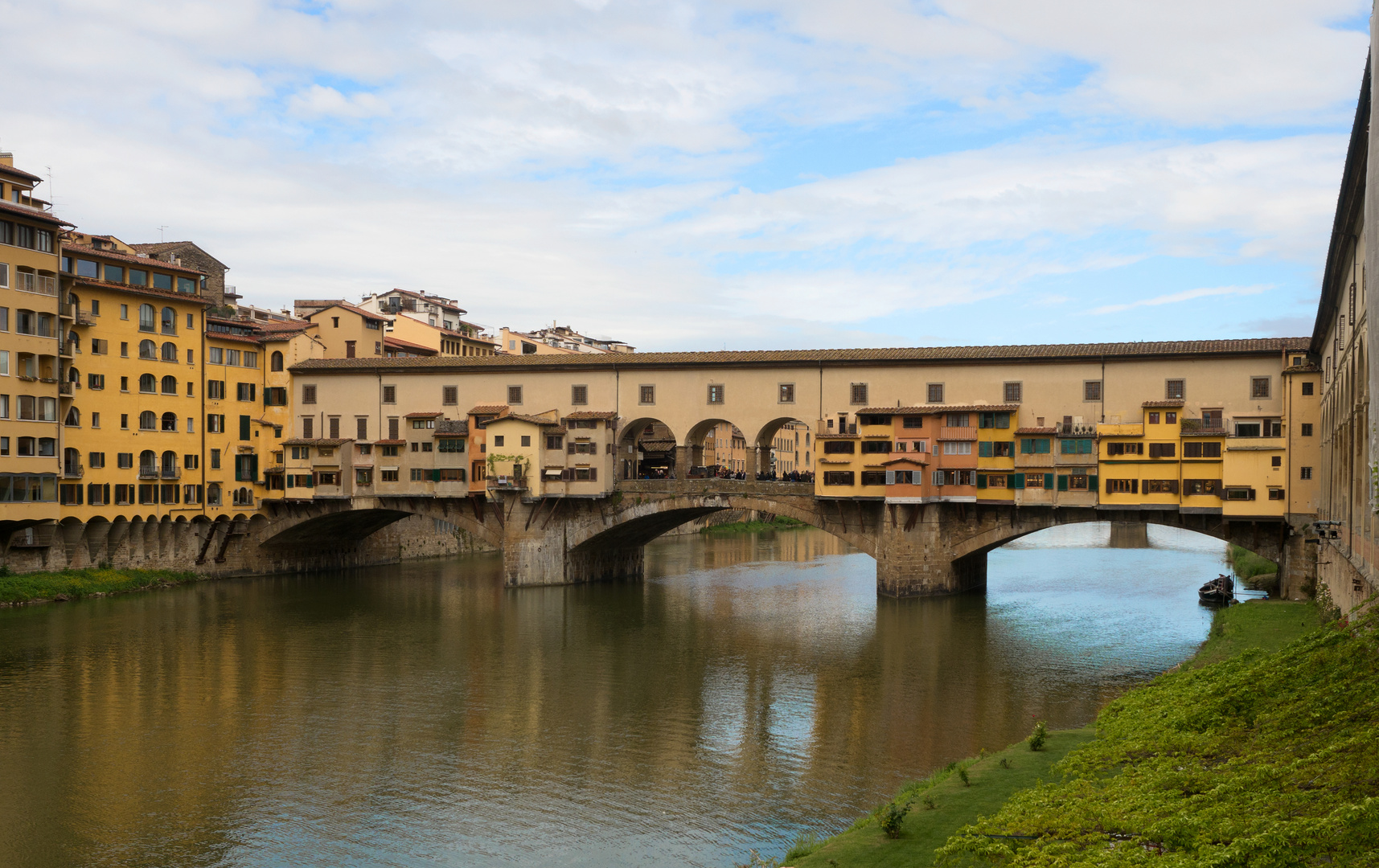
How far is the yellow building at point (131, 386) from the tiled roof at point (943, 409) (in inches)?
1392

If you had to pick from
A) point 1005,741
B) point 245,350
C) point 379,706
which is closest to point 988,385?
point 1005,741

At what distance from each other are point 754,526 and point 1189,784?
90.3 metres

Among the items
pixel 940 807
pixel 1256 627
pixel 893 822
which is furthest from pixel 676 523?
pixel 893 822

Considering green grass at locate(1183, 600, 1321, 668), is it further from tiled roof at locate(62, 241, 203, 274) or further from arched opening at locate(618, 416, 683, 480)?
tiled roof at locate(62, 241, 203, 274)

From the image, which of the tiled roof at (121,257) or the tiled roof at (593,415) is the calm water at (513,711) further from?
the tiled roof at (121,257)

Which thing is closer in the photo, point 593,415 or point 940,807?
point 940,807

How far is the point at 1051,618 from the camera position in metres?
46.5

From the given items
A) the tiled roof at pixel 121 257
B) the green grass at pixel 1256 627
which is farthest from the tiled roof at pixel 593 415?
the green grass at pixel 1256 627

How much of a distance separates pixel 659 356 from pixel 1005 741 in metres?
33.4

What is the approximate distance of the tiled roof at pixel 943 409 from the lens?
1961 inches

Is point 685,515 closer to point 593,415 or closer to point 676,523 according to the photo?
point 676,523

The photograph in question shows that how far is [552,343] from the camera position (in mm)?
115000

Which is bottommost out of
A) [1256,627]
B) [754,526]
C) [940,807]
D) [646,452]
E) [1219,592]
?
[754,526]

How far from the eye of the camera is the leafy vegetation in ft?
39.0
